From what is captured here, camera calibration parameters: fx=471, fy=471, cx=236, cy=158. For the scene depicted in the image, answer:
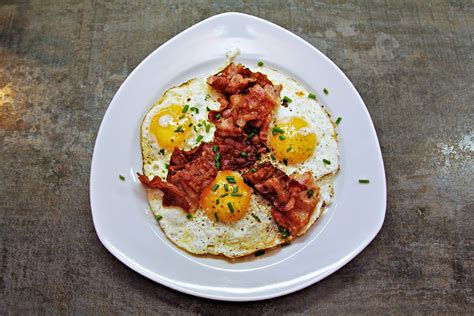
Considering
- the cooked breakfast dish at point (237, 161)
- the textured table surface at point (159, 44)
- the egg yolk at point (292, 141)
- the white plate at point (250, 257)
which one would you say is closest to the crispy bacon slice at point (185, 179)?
the cooked breakfast dish at point (237, 161)

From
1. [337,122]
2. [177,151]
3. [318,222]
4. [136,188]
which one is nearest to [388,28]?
[337,122]

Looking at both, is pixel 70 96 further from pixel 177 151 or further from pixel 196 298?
pixel 196 298

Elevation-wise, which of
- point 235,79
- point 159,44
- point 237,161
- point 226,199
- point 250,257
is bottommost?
point 250,257

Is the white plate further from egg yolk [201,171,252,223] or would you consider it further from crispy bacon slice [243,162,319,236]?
egg yolk [201,171,252,223]

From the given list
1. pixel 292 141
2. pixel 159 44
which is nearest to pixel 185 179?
pixel 292 141

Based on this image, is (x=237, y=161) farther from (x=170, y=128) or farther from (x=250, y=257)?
(x=250, y=257)

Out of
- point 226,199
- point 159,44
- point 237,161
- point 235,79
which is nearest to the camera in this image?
point 226,199

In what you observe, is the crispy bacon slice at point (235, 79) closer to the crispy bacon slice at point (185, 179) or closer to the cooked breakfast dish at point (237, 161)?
the cooked breakfast dish at point (237, 161)
